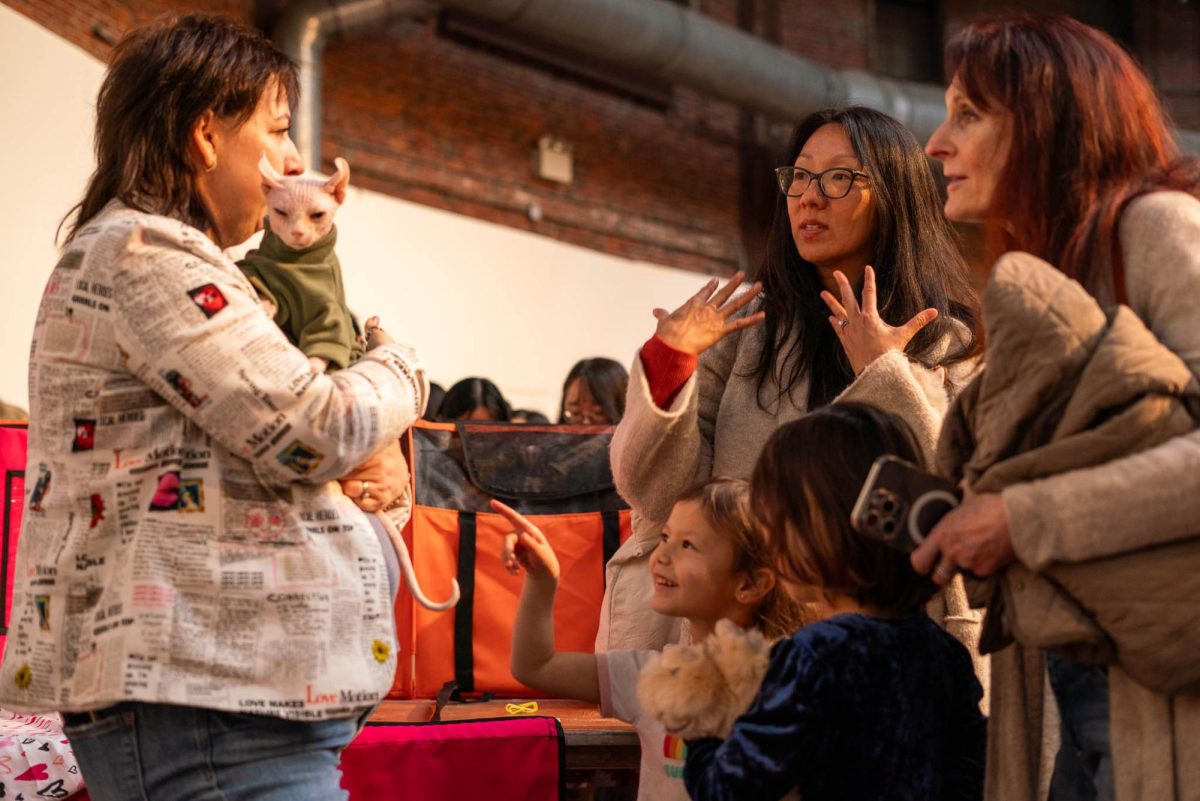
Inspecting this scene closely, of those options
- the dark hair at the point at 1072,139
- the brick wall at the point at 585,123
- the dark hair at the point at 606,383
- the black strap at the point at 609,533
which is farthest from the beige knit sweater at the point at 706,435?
the brick wall at the point at 585,123

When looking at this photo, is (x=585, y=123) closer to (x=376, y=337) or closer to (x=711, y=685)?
(x=376, y=337)

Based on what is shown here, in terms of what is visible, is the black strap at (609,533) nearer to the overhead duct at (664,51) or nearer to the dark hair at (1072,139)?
the dark hair at (1072,139)

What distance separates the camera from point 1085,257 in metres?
1.41

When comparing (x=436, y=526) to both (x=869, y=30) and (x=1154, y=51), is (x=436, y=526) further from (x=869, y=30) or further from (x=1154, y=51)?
(x=1154, y=51)

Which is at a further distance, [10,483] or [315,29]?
[315,29]

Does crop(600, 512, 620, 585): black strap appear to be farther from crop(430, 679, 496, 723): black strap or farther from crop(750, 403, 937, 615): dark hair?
crop(750, 403, 937, 615): dark hair

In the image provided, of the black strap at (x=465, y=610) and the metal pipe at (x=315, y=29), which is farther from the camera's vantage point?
the metal pipe at (x=315, y=29)

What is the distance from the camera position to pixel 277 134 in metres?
1.54

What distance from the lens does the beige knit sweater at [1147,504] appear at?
1238mm

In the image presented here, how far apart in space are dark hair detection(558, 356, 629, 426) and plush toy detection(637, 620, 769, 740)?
2841 millimetres

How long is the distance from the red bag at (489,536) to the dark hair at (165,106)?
1.66m

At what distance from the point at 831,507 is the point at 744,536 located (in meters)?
0.39

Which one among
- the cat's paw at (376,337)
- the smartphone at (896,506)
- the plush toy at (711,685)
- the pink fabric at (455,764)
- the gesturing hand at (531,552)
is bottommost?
the pink fabric at (455,764)

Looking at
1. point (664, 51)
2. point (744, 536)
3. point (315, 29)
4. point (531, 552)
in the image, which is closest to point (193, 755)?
point (531, 552)
